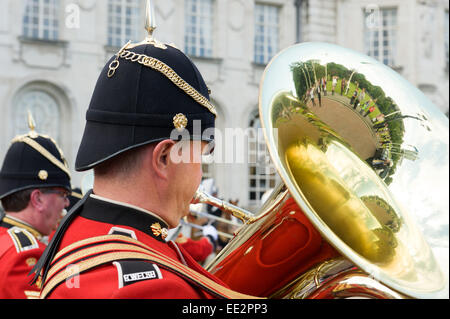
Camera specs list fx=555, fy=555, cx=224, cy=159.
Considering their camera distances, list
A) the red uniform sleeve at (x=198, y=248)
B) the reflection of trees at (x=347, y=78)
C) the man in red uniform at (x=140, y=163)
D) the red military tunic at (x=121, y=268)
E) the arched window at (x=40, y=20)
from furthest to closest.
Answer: the arched window at (x=40, y=20) → the red uniform sleeve at (x=198, y=248) → the reflection of trees at (x=347, y=78) → the man in red uniform at (x=140, y=163) → the red military tunic at (x=121, y=268)

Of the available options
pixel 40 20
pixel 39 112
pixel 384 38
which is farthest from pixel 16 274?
pixel 384 38

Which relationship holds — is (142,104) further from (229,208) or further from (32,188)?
(32,188)

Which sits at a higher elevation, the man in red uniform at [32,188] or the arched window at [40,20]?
the arched window at [40,20]

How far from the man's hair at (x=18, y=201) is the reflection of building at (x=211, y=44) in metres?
10.1

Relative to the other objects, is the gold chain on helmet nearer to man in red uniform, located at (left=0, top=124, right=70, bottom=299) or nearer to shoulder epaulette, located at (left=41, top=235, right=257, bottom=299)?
shoulder epaulette, located at (left=41, top=235, right=257, bottom=299)

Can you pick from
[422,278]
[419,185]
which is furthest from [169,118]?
[419,185]

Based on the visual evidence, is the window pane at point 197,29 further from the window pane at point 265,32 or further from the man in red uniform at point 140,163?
the man in red uniform at point 140,163

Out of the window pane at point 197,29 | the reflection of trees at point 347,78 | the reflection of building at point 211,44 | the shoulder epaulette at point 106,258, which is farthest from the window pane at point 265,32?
the shoulder epaulette at point 106,258

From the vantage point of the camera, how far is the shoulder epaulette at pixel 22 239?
3.01 metres

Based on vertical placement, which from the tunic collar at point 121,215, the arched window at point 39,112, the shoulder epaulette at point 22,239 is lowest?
the shoulder epaulette at point 22,239

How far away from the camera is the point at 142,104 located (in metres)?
1.48

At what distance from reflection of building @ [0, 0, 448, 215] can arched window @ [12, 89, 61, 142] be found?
3 cm

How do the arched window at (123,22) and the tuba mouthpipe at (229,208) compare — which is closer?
the tuba mouthpipe at (229,208)

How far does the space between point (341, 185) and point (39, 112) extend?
13.7 meters
